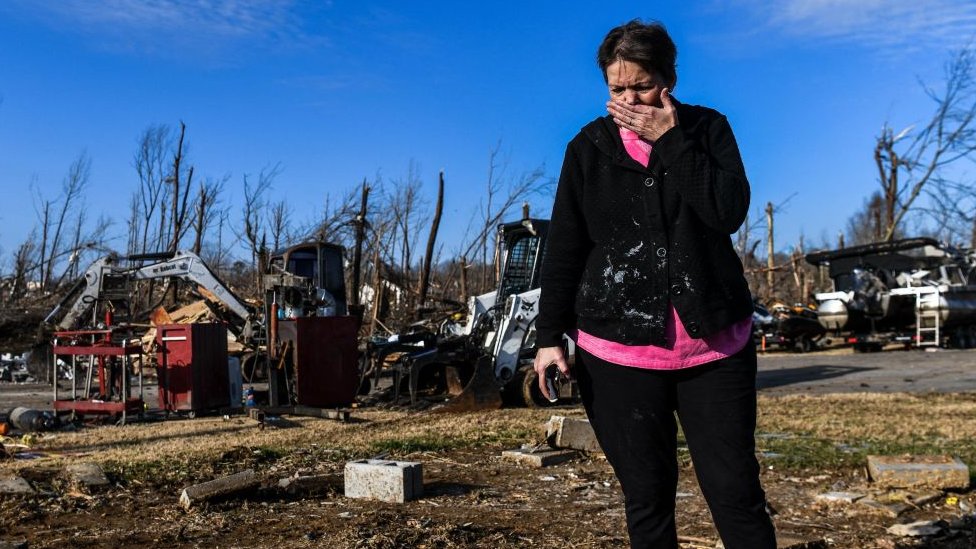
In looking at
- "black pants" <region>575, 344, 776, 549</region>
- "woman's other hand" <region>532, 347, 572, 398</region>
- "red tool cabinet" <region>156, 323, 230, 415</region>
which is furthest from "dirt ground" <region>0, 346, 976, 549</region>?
"red tool cabinet" <region>156, 323, 230, 415</region>

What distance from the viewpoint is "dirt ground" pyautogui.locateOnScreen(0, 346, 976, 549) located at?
465 centimetres

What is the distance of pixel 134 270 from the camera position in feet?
47.4

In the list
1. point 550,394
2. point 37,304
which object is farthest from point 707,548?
point 37,304

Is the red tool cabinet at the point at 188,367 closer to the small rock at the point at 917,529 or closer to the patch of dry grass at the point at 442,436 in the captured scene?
the patch of dry grass at the point at 442,436

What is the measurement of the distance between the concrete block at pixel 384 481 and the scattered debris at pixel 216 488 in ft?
2.00

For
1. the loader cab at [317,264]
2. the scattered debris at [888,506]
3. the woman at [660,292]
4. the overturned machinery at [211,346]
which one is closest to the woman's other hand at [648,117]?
the woman at [660,292]

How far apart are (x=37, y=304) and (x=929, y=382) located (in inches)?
865

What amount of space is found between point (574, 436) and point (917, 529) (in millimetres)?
3156

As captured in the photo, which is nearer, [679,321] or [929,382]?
[679,321]

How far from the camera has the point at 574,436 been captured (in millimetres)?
7449

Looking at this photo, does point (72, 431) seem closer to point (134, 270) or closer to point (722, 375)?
point (134, 270)

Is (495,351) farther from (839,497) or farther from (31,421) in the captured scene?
(839,497)

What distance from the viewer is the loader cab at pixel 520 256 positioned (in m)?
12.7

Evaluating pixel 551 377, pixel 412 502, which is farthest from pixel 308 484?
pixel 551 377
